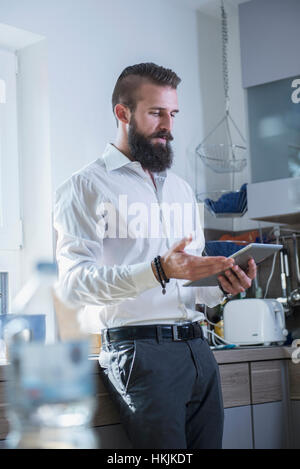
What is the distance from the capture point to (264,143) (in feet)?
11.4

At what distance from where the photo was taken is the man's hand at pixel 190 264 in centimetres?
167

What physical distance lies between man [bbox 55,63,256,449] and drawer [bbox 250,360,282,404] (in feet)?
2.97

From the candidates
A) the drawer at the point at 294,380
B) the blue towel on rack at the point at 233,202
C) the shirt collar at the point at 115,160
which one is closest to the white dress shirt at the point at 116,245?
the shirt collar at the point at 115,160

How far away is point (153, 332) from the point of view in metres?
1.88

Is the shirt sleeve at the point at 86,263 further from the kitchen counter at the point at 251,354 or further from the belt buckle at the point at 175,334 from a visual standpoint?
the kitchen counter at the point at 251,354

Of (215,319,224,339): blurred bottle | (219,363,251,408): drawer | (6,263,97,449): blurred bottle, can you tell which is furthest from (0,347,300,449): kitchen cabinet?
(6,263,97,449): blurred bottle

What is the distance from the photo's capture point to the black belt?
6.15 feet

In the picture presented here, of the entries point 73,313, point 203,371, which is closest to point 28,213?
point 73,313

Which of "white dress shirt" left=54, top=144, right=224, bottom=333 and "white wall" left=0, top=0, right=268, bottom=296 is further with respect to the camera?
"white wall" left=0, top=0, right=268, bottom=296

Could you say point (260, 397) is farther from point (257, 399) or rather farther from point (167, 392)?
point (167, 392)

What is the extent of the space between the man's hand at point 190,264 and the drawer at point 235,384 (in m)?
1.14

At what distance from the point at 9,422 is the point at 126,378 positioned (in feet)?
1.30

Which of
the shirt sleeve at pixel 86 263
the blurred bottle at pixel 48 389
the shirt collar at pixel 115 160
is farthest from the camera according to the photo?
the shirt collar at pixel 115 160

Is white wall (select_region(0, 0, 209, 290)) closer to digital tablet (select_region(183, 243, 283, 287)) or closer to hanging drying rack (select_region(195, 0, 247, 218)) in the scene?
hanging drying rack (select_region(195, 0, 247, 218))
